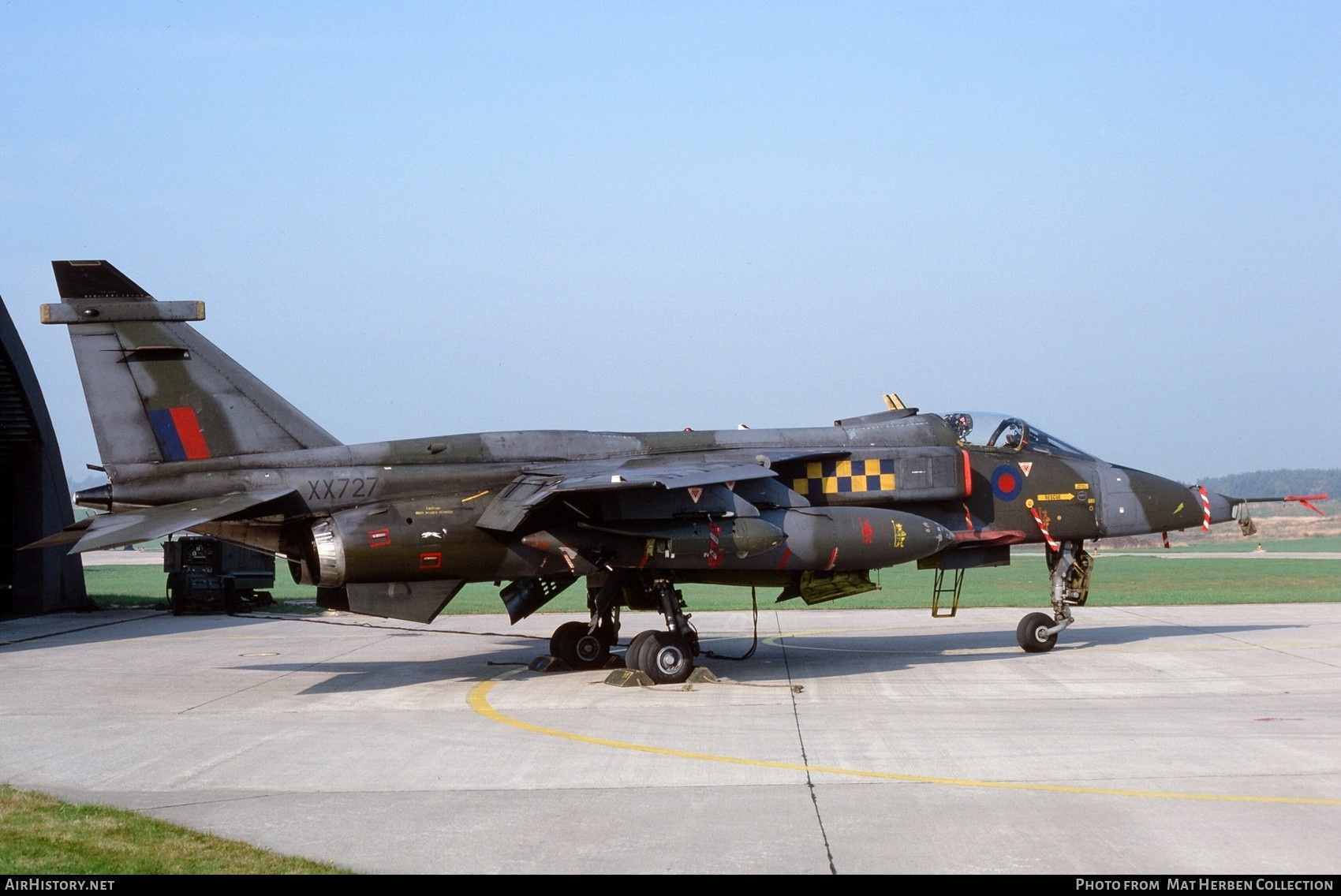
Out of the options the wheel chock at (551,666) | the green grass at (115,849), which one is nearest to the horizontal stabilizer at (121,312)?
the wheel chock at (551,666)

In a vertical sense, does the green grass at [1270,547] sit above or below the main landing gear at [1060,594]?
below

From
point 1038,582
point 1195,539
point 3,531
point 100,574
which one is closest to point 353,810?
point 3,531

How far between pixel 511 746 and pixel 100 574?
40.5m

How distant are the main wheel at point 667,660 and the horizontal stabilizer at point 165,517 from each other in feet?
15.7

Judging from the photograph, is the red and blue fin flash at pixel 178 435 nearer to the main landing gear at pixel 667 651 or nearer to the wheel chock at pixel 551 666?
the wheel chock at pixel 551 666

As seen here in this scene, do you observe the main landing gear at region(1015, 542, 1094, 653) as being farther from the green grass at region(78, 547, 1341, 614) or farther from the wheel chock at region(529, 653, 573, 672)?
the green grass at region(78, 547, 1341, 614)

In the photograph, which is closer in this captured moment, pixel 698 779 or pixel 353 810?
pixel 353 810

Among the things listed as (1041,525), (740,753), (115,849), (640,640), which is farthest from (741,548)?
(115,849)

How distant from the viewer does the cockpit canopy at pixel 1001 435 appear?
54.3ft

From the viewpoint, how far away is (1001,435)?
1666cm

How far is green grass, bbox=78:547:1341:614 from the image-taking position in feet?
86.0

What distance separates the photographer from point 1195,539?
68188 millimetres

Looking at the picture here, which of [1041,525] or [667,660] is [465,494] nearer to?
[667,660]

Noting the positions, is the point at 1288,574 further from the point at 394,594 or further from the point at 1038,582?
the point at 394,594
